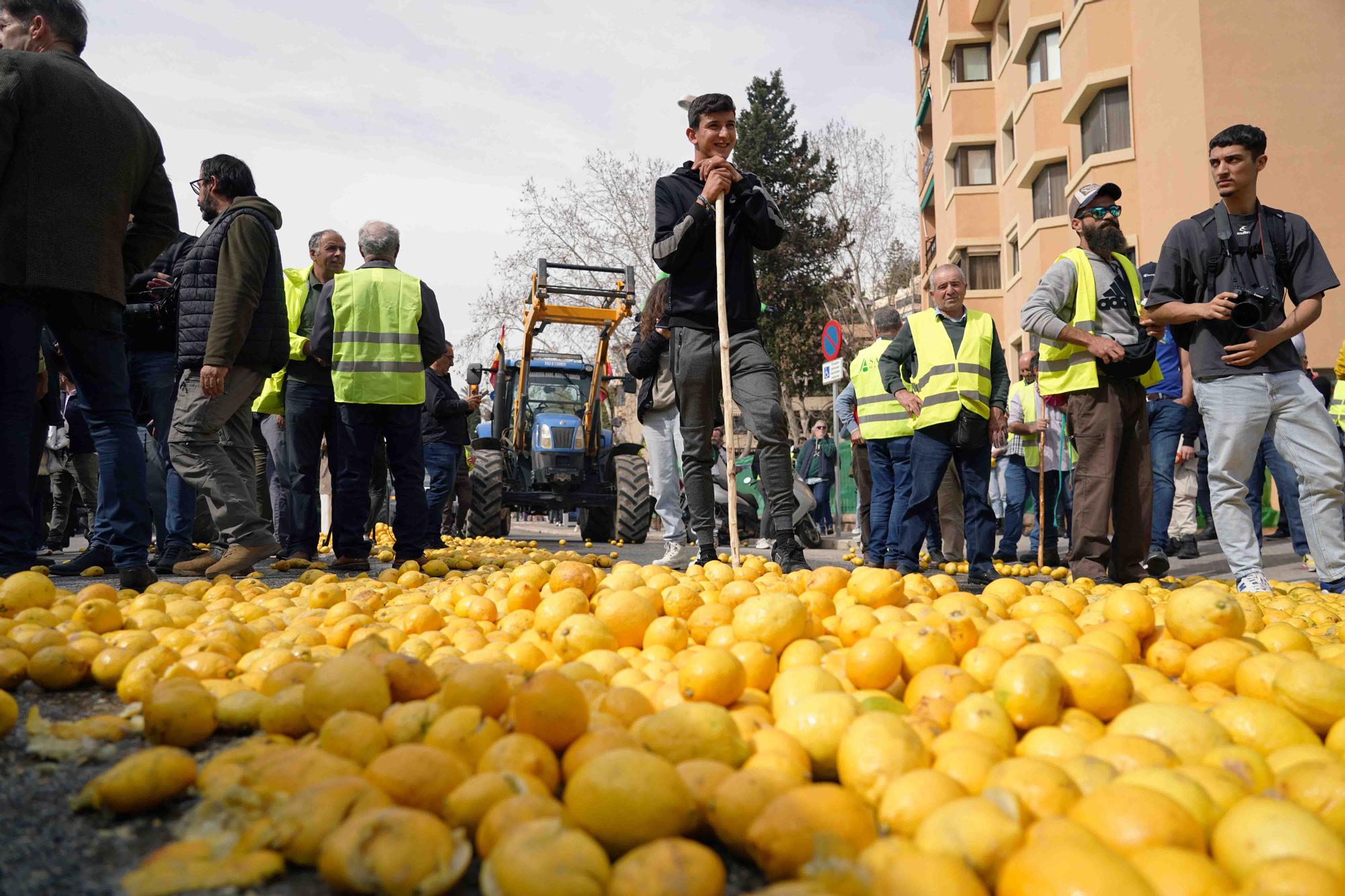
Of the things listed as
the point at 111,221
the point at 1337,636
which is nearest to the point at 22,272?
the point at 111,221

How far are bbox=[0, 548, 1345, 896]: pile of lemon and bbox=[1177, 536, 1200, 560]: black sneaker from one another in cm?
639

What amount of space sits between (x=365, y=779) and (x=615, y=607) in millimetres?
1331

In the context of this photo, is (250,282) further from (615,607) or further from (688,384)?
(615,607)

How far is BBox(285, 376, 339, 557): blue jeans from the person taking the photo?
643cm

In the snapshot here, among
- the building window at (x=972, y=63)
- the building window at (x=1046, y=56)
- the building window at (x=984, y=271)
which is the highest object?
the building window at (x=972, y=63)

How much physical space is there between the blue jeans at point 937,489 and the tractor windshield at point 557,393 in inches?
350

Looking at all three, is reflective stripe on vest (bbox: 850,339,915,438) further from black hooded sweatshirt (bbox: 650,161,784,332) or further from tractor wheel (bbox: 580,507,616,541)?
tractor wheel (bbox: 580,507,616,541)

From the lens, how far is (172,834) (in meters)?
1.49

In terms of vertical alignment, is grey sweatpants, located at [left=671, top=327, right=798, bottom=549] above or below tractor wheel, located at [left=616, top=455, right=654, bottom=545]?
above

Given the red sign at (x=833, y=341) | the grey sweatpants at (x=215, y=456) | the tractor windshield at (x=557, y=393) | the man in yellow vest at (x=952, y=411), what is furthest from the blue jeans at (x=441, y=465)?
the red sign at (x=833, y=341)

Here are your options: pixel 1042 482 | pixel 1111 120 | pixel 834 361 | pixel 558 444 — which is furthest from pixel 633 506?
pixel 1111 120

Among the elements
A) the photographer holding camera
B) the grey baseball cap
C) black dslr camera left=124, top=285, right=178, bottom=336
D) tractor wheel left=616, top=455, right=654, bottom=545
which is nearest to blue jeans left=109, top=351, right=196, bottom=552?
black dslr camera left=124, top=285, right=178, bottom=336

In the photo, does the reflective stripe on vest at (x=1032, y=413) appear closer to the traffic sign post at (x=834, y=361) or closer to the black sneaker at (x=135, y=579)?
the traffic sign post at (x=834, y=361)

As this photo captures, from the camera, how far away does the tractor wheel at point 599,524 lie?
14289mm
